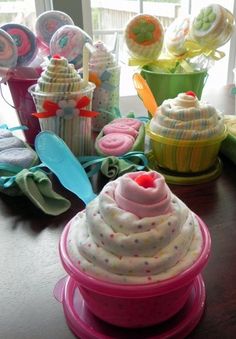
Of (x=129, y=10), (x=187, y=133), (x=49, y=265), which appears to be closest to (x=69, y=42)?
(x=187, y=133)

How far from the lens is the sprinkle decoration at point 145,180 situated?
0.29 metres

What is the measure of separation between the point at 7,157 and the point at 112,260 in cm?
32

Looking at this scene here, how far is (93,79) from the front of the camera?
0.68 m

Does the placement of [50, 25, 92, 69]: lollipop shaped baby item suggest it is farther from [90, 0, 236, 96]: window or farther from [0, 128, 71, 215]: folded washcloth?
[90, 0, 236, 96]: window

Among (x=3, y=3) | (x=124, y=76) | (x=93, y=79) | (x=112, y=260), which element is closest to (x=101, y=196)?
(x=112, y=260)

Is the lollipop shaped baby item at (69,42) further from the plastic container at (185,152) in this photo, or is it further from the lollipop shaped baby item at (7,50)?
the plastic container at (185,152)

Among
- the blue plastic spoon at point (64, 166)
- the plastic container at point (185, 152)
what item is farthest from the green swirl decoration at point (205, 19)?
the blue plastic spoon at point (64, 166)

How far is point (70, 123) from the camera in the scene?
576mm

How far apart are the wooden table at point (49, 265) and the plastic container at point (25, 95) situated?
18 cm

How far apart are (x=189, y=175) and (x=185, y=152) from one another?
44 millimetres

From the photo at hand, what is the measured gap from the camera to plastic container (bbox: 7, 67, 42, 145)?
0.64 metres

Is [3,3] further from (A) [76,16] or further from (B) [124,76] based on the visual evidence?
(B) [124,76]

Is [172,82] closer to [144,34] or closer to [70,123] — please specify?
[144,34]

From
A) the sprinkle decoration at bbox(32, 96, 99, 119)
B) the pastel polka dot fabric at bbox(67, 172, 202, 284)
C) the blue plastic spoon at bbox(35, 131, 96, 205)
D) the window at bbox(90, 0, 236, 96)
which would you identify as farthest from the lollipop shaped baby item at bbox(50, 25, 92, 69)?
the window at bbox(90, 0, 236, 96)
